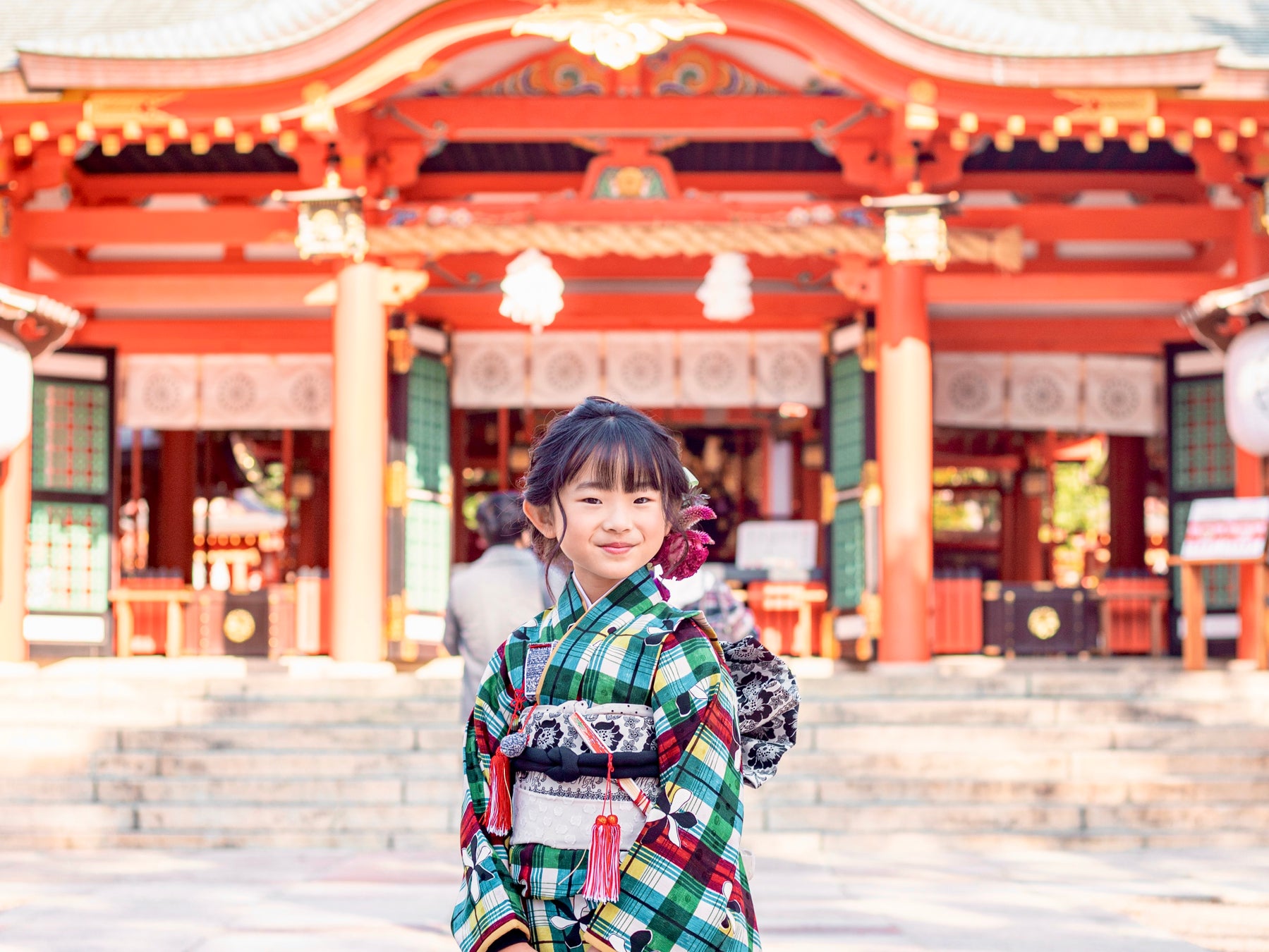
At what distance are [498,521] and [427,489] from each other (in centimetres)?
591

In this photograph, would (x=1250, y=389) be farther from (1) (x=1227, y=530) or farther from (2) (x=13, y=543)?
(2) (x=13, y=543)

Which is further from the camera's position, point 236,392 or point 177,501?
point 177,501

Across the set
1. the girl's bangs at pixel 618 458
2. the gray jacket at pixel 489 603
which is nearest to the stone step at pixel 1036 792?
the gray jacket at pixel 489 603

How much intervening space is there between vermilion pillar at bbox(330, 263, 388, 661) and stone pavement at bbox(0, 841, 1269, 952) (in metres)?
2.55

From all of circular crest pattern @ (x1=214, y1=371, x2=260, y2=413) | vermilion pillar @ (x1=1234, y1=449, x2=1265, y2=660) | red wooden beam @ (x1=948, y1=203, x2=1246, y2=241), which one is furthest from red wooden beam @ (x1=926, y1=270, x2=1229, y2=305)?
circular crest pattern @ (x1=214, y1=371, x2=260, y2=413)

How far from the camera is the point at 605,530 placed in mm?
2584

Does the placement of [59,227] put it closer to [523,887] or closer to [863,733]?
[863,733]

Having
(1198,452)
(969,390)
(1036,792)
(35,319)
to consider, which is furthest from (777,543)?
(35,319)

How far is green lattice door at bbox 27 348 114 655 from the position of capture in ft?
37.9

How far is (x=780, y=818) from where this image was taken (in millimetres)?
7758

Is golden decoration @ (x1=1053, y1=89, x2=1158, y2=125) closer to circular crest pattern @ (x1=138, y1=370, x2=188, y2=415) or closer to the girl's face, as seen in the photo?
circular crest pattern @ (x1=138, y1=370, x2=188, y2=415)

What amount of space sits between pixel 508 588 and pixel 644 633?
10.1 ft

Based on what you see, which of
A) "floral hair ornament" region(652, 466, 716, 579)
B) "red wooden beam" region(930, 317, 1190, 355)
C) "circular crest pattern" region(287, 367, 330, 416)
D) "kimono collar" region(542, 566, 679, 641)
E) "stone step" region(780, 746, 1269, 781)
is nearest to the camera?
"kimono collar" region(542, 566, 679, 641)

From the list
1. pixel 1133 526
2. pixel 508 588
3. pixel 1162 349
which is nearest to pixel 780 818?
pixel 508 588
